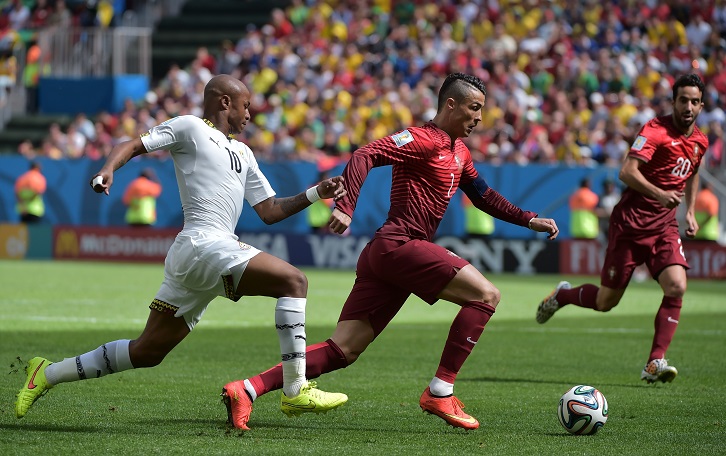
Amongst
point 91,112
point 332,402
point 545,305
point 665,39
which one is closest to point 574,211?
point 665,39

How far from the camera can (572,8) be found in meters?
29.3

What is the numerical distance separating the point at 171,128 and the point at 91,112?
27.7 metres

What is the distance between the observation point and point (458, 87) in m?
8.02

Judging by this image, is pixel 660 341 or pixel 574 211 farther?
pixel 574 211

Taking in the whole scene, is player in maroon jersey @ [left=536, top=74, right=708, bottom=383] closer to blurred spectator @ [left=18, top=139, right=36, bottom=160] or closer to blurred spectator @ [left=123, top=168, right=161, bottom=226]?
blurred spectator @ [left=123, top=168, right=161, bottom=226]

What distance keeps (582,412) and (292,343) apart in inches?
70.6

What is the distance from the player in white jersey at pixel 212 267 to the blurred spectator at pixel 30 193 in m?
22.5

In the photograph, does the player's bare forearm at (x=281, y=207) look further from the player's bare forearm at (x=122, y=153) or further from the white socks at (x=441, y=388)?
the white socks at (x=441, y=388)

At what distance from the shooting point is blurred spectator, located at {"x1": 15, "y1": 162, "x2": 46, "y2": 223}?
29516 mm

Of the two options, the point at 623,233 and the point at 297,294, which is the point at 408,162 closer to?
the point at 297,294

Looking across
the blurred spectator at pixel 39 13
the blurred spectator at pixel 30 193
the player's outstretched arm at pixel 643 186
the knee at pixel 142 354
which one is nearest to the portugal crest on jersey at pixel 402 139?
the knee at pixel 142 354

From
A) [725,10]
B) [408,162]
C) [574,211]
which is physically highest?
[725,10]

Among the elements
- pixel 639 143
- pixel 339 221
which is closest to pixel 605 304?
pixel 639 143

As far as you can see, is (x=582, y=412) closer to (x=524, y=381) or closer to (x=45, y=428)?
(x=524, y=381)
